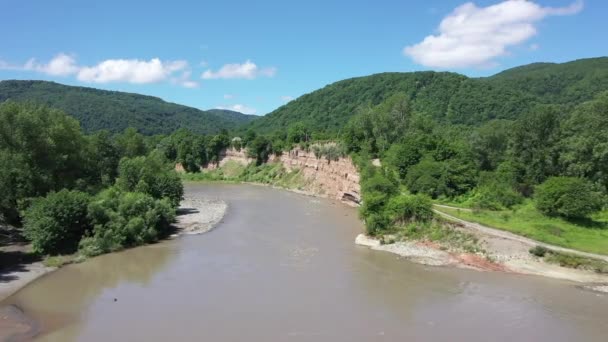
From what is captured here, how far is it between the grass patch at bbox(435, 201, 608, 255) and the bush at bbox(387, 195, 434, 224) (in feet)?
9.29

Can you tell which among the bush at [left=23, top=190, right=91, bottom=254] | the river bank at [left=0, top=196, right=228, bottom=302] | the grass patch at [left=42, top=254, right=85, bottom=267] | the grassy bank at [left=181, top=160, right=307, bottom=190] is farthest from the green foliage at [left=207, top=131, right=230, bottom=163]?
the grass patch at [left=42, top=254, right=85, bottom=267]

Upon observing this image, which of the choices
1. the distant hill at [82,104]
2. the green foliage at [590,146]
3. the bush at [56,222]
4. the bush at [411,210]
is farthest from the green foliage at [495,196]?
the distant hill at [82,104]

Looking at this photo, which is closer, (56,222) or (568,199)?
(56,222)

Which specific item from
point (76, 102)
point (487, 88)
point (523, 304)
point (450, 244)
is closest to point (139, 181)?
point (450, 244)

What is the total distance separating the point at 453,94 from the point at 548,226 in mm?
101909

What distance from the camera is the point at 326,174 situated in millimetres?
73375

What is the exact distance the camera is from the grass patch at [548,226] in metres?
31.6

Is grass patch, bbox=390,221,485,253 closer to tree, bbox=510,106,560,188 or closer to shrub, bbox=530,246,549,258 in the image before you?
shrub, bbox=530,246,549,258

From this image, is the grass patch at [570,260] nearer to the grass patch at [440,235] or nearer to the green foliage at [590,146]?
the grass patch at [440,235]

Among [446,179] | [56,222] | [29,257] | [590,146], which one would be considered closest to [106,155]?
[56,222]

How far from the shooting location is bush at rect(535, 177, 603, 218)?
34.2 meters

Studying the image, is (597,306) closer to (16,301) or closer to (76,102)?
(16,301)

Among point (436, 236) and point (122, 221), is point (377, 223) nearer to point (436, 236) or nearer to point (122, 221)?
point (436, 236)

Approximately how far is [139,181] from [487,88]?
361 ft
